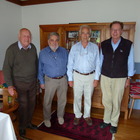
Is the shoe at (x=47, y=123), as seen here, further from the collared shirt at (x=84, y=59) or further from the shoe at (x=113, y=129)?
the shoe at (x=113, y=129)

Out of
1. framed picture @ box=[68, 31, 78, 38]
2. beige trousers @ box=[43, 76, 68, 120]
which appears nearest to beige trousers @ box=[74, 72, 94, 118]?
beige trousers @ box=[43, 76, 68, 120]

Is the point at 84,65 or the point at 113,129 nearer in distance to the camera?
the point at 84,65

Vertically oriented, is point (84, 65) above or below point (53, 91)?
above

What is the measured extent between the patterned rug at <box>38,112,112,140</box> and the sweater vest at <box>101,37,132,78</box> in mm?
845

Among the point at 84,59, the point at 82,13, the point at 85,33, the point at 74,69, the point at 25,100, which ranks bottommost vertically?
the point at 25,100

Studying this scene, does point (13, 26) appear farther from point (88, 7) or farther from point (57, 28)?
point (88, 7)

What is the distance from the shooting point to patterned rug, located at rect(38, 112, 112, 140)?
1998 mm

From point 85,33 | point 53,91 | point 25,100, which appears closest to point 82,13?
point 85,33

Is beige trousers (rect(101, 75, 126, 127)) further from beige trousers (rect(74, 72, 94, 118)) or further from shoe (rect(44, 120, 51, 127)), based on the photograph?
shoe (rect(44, 120, 51, 127))

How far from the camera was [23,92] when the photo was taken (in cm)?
190

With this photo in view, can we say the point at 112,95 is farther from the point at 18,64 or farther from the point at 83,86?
the point at 18,64

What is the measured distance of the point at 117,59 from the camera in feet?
6.22

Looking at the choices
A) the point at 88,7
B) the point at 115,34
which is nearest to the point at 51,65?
the point at 115,34

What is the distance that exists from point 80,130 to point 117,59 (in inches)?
45.9
